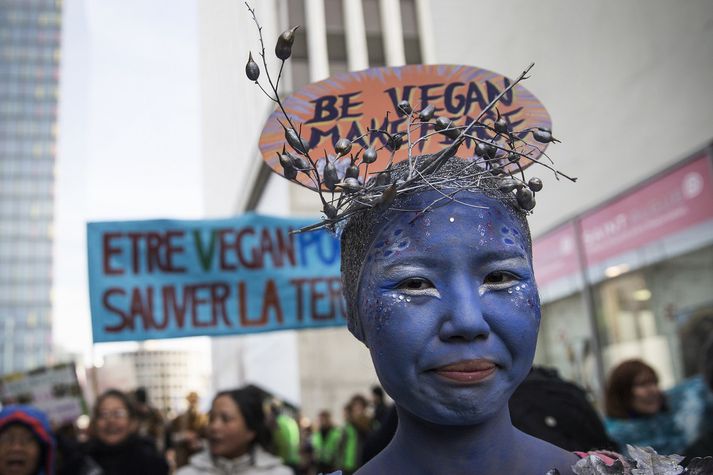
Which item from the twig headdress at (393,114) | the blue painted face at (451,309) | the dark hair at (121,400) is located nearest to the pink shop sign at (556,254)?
the dark hair at (121,400)

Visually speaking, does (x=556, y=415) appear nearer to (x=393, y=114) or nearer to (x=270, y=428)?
(x=393, y=114)

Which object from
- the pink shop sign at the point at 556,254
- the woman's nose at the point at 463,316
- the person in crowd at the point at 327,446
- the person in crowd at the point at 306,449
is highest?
the pink shop sign at the point at 556,254

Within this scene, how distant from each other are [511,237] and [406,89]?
26.4 inches

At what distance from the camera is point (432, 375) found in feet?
4.59

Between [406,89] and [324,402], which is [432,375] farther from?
[324,402]

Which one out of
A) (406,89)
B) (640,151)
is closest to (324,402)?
(640,151)

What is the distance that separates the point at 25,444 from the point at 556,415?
9.51 feet

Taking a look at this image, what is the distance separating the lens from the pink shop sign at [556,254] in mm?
8297

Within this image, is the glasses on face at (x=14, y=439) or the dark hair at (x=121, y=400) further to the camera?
the dark hair at (x=121, y=400)

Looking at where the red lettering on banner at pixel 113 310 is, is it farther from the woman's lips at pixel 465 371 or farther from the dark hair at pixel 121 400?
the woman's lips at pixel 465 371

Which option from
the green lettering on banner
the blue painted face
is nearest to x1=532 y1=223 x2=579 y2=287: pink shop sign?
the green lettering on banner

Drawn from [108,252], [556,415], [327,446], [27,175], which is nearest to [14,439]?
[108,252]

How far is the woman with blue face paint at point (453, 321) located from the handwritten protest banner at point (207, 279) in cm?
344

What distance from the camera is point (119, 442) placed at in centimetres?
475
